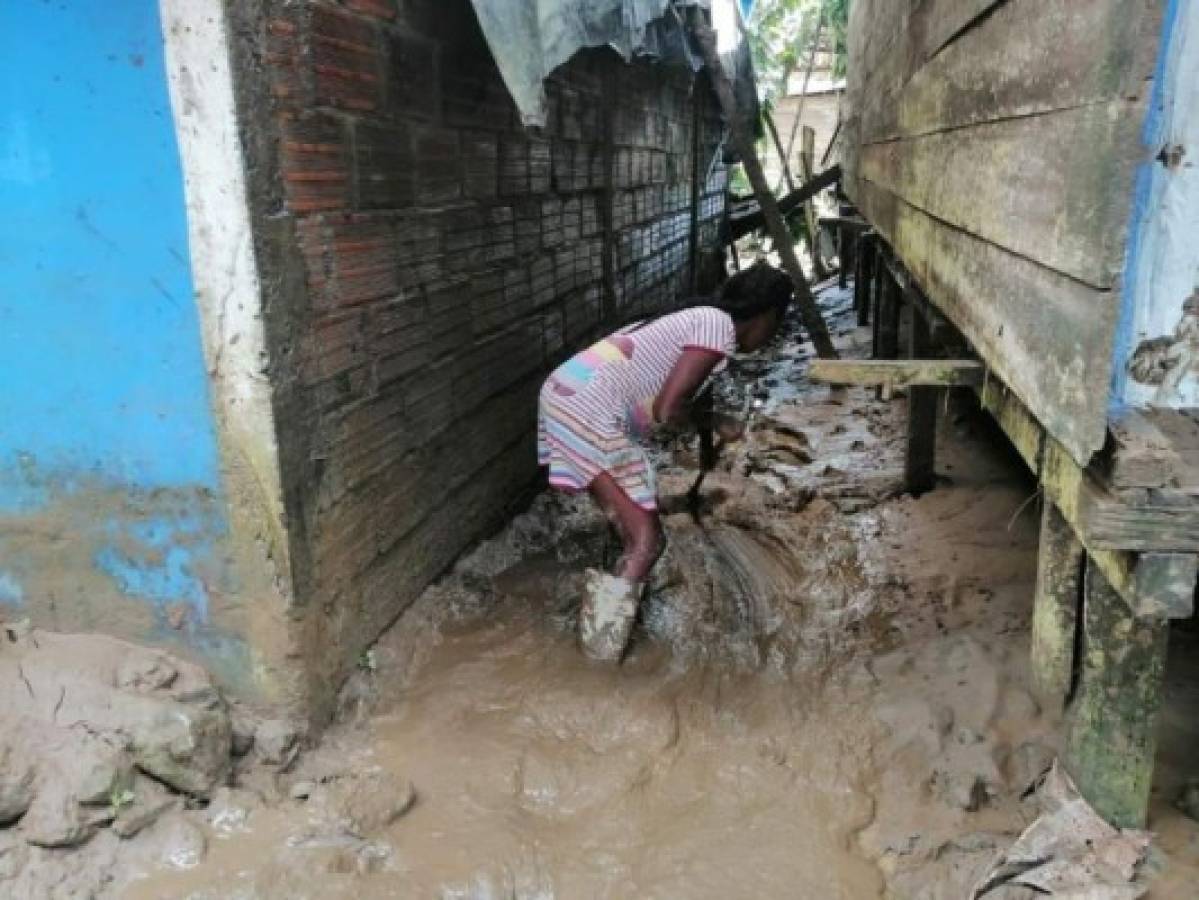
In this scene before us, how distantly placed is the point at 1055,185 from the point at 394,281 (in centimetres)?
213

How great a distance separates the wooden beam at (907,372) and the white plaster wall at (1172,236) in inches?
31.9

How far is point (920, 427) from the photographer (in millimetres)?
5137

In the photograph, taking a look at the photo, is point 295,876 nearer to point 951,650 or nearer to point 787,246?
point 951,650

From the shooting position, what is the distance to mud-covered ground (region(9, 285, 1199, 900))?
2553mm

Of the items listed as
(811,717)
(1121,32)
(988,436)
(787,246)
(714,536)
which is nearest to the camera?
(1121,32)

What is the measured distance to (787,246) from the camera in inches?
317

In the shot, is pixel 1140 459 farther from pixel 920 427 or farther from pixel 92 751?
pixel 920 427

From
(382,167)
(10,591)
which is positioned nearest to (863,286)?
→ (382,167)

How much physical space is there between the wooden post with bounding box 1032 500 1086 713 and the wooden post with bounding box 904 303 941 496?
2.61m

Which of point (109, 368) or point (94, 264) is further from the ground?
point (94, 264)

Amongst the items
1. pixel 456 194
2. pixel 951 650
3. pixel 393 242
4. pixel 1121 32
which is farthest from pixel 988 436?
pixel 1121 32

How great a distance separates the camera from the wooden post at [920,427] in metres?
4.95

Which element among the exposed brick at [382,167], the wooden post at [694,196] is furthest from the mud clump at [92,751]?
the wooden post at [694,196]

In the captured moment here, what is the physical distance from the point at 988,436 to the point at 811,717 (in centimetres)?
337
